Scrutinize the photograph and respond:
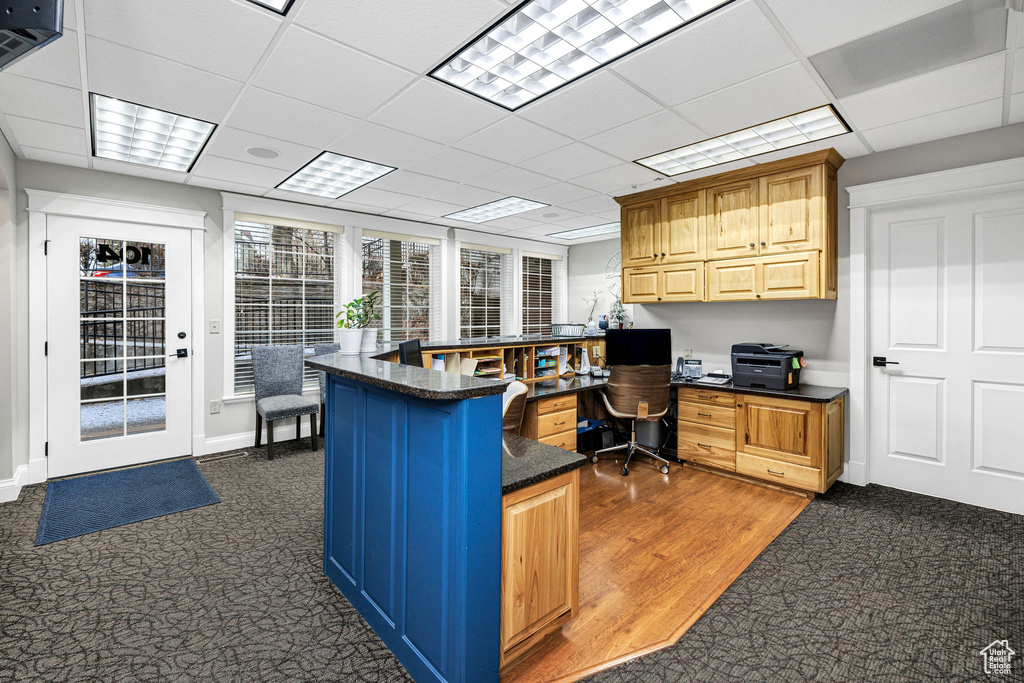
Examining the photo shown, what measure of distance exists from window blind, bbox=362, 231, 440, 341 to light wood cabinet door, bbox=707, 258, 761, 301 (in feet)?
11.4

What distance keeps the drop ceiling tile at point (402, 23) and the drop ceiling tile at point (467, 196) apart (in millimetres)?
2183

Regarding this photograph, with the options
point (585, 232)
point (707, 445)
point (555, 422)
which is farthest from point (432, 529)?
point (585, 232)

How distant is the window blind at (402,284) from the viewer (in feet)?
18.1

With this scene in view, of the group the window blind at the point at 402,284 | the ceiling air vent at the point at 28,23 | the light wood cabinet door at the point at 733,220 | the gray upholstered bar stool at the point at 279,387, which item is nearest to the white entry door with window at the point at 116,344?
the gray upholstered bar stool at the point at 279,387

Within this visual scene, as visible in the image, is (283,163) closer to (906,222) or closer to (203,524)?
(203,524)

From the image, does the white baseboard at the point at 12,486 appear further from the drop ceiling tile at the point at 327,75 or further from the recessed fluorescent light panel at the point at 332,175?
the drop ceiling tile at the point at 327,75

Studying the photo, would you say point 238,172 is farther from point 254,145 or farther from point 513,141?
point 513,141

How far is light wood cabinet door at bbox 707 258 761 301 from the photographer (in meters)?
3.79

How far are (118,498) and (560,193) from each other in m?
4.49

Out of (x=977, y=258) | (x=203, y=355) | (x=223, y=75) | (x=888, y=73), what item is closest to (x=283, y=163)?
(x=223, y=75)

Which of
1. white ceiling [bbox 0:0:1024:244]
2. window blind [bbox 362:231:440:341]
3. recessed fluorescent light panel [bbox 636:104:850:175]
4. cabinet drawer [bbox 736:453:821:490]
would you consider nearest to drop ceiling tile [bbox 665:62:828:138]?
white ceiling [bbox 0:0:1024:244]

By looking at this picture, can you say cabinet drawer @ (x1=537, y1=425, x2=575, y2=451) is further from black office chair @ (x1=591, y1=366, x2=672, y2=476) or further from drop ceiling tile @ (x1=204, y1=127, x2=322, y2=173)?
drop ceiling tile @ (x1=204, y1=127, x2=322, y2=173)

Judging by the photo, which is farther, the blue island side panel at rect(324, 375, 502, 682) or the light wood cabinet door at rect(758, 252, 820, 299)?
the light wood cabinet door at rect(758, 252, 820, 299)

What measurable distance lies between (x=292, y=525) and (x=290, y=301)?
2757 mm
